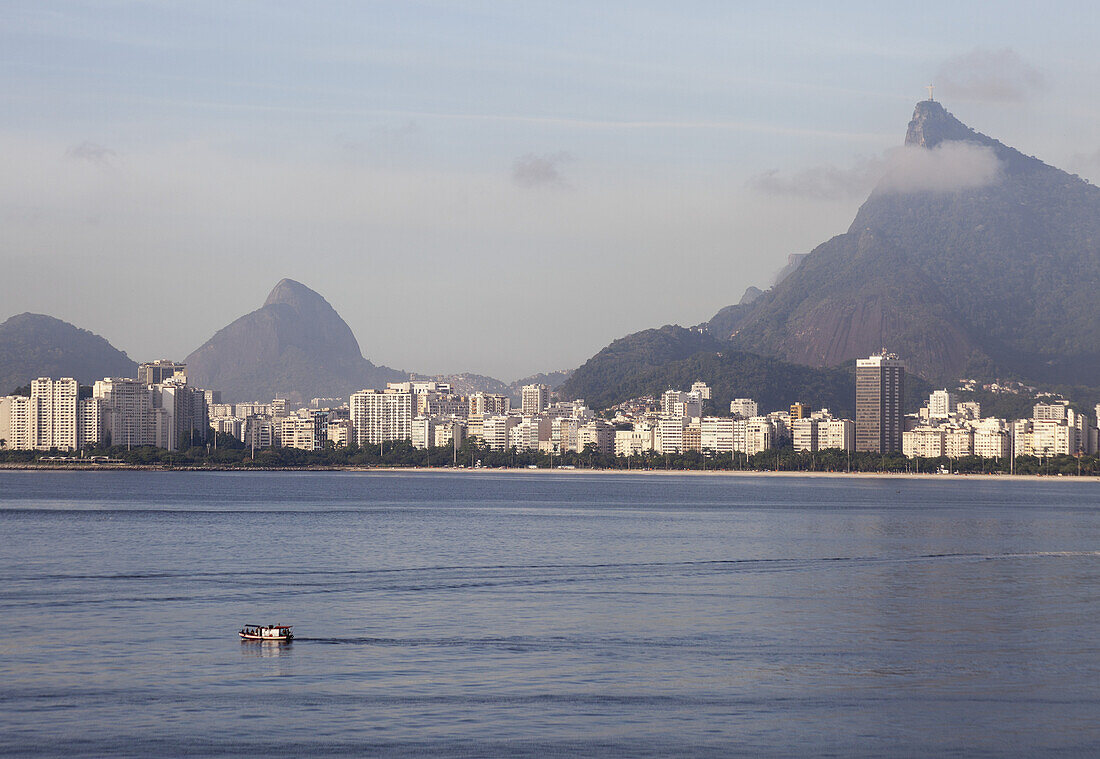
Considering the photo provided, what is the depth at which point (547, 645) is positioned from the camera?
27.6 m

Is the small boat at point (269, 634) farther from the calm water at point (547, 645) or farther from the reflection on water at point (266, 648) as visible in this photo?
the calm water at point (547, 645)

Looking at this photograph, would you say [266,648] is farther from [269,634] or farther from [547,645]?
[547,645]

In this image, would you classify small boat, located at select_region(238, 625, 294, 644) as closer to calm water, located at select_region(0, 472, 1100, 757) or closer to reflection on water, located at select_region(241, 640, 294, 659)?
reflection on water, located at select_region(241, 640, 294, 659)

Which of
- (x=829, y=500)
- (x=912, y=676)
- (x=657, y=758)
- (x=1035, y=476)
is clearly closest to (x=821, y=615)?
(x=912, y=676)

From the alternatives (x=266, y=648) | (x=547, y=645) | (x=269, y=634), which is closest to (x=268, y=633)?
(x=269, y=634)

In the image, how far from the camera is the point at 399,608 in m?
33.2

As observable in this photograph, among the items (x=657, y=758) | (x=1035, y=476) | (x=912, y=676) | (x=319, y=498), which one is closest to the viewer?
(x=657, y=758)

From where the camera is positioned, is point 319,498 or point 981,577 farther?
point 319,498

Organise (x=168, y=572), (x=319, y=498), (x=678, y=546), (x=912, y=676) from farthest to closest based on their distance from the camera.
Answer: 1. (x=319, y=498)
2. (x=678, y=546)
3. (x=168, y=572)
4. (x=912, y=676)

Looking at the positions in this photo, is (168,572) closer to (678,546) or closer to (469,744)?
(678,546)

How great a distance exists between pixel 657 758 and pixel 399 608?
49.6ft

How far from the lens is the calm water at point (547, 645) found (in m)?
20.3

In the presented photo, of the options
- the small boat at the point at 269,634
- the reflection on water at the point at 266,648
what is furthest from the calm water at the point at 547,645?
the small boat at the point at 269,634

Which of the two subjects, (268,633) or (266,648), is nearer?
(266,648)
